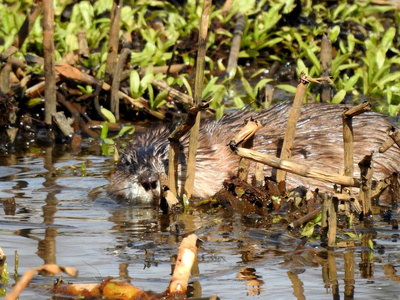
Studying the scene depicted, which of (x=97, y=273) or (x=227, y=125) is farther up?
(x=227, y=125)

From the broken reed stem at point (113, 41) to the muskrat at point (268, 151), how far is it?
183cm

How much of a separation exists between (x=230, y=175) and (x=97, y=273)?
6.58ft

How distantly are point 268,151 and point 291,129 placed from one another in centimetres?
54

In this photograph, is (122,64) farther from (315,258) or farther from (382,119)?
(315,258)

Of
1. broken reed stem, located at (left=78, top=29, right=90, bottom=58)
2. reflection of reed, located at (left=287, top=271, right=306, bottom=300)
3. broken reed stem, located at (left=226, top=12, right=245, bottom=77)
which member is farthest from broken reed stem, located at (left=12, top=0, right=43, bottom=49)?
reflection of reed, located at (left=287, top=271, right=306, bottom=300)

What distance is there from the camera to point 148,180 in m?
5.21

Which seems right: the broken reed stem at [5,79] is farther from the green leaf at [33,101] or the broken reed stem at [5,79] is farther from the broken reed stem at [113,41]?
the broken reed stem at [113,41]

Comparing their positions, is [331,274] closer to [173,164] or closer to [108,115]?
[173,164]

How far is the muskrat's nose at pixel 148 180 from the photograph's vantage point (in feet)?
17.1

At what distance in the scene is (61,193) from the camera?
562 centimetres

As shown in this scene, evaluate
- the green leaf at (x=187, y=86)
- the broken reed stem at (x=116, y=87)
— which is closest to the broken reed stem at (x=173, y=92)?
the green leaf at (x=187, y=86)

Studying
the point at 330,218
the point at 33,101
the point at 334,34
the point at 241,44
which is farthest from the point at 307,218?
the point at 241,44

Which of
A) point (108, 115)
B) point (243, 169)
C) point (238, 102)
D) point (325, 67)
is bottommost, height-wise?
point (243, 169)

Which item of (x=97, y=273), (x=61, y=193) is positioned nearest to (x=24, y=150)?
(x=61, y=193)
